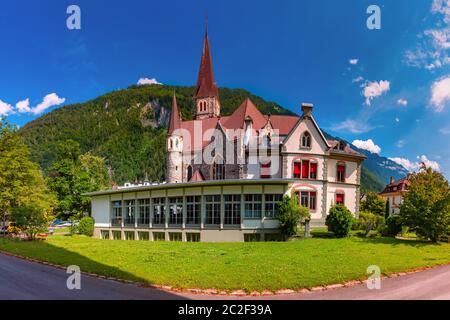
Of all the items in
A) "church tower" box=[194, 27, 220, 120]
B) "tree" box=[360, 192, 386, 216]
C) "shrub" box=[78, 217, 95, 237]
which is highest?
"church tower" box=[194, 27, 220, 120]

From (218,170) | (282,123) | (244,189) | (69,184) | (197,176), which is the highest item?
(282,123)

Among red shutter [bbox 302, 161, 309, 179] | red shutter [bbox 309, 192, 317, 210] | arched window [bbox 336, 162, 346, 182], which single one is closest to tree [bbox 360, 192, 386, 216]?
arched window [bbox 336, 162, 346, 182]

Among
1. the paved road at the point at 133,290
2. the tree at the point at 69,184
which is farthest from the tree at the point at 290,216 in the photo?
the tree at the point at 69,184

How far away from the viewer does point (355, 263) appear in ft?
49.0

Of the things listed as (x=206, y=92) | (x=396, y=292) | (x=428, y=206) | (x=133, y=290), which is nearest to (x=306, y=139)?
(x=428, y=206)

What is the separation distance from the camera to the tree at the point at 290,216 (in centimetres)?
2594

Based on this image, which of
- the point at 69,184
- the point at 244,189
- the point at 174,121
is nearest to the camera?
the point at 244,189

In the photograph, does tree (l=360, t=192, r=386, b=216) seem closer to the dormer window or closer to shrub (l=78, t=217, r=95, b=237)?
the dormer window

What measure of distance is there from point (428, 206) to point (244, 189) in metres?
14.4

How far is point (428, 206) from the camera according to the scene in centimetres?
2286

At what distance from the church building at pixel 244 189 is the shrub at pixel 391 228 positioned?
682cm

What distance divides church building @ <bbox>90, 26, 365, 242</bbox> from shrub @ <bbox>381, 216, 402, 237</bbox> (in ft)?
22.4

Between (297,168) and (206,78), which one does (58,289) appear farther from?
(206,78)

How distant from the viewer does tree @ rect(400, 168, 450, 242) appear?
887 inches
